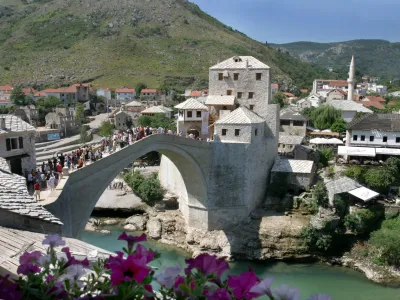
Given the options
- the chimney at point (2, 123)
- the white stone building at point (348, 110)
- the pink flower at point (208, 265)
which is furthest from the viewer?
the white stone building at point (348, 110)

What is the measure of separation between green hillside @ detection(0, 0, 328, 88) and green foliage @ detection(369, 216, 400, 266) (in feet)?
213

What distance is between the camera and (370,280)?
20.6 metres

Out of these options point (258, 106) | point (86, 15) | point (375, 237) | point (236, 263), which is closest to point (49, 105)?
point (258, 106)

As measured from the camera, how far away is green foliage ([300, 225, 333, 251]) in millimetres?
22391

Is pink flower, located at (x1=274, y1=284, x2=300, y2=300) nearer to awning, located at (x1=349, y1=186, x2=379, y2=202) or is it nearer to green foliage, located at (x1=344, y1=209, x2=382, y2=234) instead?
green foliage, located at (x1=344, y1=209, x2=382, y2=234)

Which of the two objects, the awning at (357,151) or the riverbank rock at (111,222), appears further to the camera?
the awning at (357,151)

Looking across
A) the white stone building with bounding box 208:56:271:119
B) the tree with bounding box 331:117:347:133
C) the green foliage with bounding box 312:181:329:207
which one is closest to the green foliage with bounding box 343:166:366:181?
the green foliage with bounding box 312:181:329:207

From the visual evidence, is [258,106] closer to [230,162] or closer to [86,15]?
[230,162]

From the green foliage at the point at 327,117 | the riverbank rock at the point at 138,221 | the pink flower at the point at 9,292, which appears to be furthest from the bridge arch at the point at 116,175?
the green foliage at the point at 327,117

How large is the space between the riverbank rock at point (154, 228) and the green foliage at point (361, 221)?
1207cm

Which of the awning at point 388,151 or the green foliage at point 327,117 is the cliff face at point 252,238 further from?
the green foliage at point 327,117

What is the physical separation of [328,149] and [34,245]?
27.5m

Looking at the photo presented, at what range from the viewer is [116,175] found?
17812 mm

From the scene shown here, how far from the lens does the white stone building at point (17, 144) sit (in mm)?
14367
